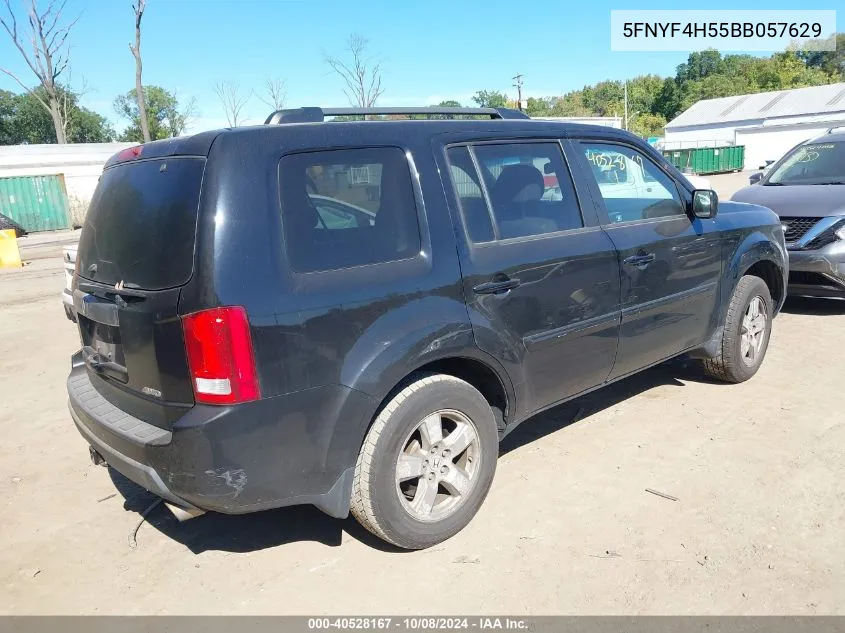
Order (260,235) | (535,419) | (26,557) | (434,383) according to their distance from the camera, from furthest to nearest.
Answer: (535,419)
(26,557)
(434,383)
(260,235)

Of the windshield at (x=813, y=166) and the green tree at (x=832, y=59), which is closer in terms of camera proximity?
the windshield at (x=813, y=166)

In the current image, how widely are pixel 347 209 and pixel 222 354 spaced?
816 millimetres

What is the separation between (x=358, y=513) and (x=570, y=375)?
143 centimetres

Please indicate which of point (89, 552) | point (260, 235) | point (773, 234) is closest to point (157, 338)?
point (260, 235)

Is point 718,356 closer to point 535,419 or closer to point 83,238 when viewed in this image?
point 535,419

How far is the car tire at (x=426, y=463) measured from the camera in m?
2.92

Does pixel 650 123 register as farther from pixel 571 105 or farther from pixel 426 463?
pixel 426 463

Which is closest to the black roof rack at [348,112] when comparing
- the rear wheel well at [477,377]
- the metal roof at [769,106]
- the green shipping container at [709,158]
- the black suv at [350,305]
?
the black suv at [350,305]

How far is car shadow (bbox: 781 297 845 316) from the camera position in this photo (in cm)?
730

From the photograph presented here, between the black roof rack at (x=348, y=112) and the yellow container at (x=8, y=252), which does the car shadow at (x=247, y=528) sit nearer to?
the black roof rack at (x=348, y=112)

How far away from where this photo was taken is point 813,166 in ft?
26.2

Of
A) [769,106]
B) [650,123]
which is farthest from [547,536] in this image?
[650,123]

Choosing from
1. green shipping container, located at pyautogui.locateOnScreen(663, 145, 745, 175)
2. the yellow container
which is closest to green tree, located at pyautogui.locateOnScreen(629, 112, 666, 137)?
green shipping container, located at pyautogui.locateOnScreen(663, 145, 745, 175)

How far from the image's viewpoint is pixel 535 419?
473cm
